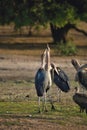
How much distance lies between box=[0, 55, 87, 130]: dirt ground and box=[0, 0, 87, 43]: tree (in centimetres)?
584

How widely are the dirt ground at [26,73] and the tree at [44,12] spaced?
584 centimetres

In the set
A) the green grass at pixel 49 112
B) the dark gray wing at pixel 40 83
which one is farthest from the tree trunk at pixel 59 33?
the dark gray wing at pixel 40 83

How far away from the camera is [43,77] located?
1395 cm

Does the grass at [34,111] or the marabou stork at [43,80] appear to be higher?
the marabou stork at [43,80]

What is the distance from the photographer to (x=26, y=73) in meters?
25.7

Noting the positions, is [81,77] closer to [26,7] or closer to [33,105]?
[33,105]

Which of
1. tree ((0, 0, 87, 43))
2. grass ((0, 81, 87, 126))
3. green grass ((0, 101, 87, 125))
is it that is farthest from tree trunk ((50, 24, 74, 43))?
green grass ((0, 101, 87, 125))

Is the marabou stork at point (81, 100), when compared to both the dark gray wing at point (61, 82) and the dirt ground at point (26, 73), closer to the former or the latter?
the dirt ground at point (26, 73)

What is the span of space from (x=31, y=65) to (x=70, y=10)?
1212 cm

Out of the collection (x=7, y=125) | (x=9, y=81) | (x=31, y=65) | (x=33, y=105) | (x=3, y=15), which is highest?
(x=7, y=125)

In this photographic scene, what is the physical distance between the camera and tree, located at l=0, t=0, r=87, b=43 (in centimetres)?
4009

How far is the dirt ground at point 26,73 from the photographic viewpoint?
1264cm

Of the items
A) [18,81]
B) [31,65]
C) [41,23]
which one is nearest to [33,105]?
[18,81]

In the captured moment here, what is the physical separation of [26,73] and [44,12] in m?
15.2
